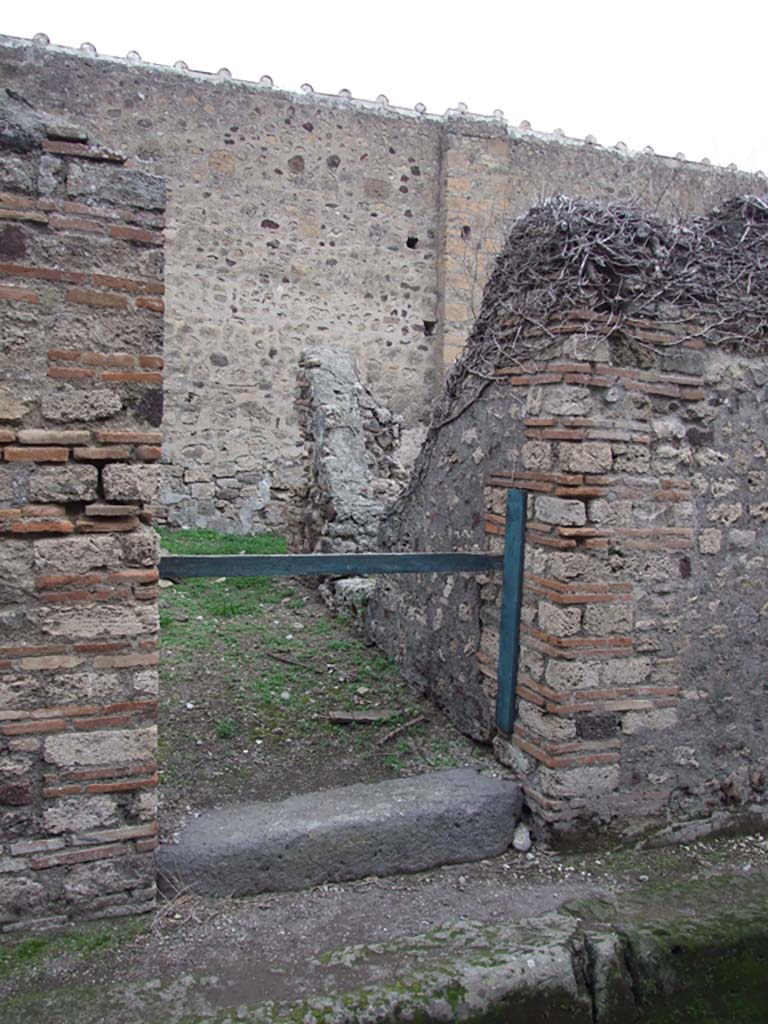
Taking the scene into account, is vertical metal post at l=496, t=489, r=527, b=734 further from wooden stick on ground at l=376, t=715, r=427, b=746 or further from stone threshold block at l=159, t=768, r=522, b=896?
wooden stick on ground at l=376, t=715, r=427, b=746

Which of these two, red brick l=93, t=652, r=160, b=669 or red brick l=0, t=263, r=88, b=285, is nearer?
red brick l=0, t=263, r=88, b=285

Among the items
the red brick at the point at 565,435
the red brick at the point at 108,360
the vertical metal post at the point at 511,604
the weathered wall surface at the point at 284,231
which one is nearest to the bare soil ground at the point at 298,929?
the vertical metal post at the point at 511,604

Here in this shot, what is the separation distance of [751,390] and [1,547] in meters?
3.17

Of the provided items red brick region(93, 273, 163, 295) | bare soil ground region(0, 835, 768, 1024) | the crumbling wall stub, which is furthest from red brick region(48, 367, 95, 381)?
the crumbling wall stub

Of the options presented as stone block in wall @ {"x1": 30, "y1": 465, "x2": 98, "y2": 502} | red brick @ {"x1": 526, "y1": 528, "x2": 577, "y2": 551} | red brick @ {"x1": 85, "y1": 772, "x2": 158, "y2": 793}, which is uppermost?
stone block in wall @ {"x1": 30, "y1": 465, "x2": 98, "y2": 502}

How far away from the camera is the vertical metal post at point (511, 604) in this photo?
3.66 meters

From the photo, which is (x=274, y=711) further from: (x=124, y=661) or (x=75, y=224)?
(x=75, y=224)

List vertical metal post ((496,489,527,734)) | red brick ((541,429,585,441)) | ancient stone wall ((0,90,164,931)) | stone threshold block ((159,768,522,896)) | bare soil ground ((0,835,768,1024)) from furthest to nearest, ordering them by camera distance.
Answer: vertical metal post ((496,489,527,734))
red brick ((541,429,585,441))
stone threshold block ((159,768,522,896))
ancient stone wall ((0,90,164,931))
bare soil ground ((0,835,768,1024))

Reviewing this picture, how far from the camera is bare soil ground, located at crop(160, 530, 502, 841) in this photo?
380cm

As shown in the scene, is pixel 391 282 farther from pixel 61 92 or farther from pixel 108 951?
A: pixel 108 951

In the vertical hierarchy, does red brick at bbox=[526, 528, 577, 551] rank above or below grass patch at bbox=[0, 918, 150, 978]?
above

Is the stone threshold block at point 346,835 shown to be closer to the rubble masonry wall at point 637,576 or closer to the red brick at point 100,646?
the rubble masonry wall at point 637,576

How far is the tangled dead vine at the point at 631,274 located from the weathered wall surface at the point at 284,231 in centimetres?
706

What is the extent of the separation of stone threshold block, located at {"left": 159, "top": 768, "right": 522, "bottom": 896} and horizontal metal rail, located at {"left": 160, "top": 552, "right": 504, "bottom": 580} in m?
0.95
